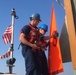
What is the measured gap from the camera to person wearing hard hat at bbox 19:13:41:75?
172 inches

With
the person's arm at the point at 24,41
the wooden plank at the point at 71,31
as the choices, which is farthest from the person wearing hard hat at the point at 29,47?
the wooden plank at the point at 71,31

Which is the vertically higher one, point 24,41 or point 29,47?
point 24,41

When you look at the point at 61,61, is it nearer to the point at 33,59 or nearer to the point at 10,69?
the point at 33,59

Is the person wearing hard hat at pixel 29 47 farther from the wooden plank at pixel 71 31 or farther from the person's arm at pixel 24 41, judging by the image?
the wooden plank at pixel 71 31

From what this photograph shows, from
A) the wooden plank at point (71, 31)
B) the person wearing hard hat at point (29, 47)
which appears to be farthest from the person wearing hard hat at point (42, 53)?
the wooden plank at point (71, 31)

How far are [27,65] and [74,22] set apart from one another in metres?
2.14

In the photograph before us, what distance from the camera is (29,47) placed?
177 inches

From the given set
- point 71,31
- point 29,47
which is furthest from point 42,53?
point 71,31

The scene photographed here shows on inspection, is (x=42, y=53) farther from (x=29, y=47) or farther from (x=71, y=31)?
(x=71, y=31)

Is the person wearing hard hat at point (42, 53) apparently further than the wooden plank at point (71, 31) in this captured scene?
Yes

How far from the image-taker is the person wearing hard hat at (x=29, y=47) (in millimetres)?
4367

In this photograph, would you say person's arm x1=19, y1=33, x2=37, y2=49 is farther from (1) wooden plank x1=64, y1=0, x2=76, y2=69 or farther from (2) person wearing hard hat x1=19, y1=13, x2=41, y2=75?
(1) wooden plank x1=64, y1=0, x2=76, y2=69

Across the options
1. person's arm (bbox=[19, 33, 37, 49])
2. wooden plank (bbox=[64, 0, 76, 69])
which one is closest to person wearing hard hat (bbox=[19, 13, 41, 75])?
person's arm (bbox=[19, 33, 37, 49])

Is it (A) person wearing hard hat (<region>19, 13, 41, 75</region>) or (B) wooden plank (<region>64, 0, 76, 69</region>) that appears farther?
(A) person wearing hard hat (<region>19, 13, 41, 75</region>)
